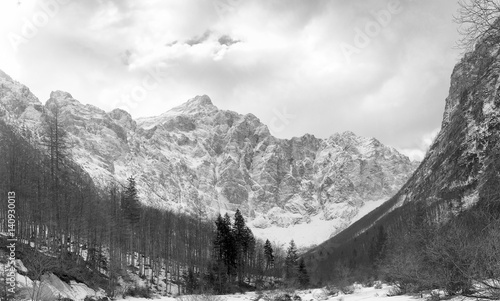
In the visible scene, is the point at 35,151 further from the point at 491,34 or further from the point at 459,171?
the point at 459,171

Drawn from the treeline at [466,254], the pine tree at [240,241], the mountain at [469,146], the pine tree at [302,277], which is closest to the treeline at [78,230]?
the pine tree at [240,241]

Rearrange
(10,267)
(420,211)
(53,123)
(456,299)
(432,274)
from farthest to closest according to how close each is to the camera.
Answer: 1. (420,211)
2. (53,123)
3. (10,267)
4. (432,274)
5. (456,299)

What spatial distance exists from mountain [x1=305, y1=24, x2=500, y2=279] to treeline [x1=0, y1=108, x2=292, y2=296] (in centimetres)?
2572

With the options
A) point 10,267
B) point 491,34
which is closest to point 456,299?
point 491,34

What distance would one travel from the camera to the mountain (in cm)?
768

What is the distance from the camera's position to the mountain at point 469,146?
25.2 feet

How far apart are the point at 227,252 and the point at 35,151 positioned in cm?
4030

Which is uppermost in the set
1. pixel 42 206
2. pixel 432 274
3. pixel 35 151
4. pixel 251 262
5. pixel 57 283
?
pixel 35 151

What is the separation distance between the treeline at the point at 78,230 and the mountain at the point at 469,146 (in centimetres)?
2572

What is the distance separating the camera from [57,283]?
3198cm

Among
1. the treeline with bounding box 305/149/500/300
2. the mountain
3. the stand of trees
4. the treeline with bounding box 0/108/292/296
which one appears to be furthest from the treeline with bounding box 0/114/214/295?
the mountain

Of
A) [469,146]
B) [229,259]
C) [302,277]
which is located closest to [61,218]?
[229,259]

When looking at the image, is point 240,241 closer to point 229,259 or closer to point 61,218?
point 229,259

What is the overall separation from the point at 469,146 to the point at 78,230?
13826 cm
